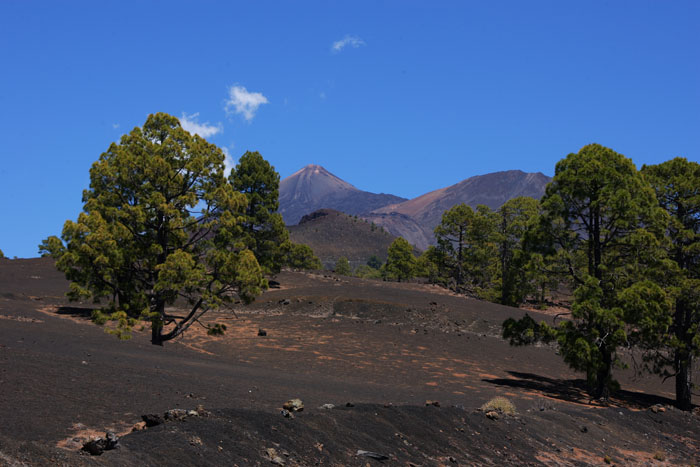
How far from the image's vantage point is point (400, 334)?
Answer: 31.3 m

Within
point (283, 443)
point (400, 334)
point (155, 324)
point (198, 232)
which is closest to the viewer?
point (283, 443)

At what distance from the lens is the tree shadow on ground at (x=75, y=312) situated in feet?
96.4

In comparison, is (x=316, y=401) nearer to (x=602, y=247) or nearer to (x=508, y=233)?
(x=602, y=247)

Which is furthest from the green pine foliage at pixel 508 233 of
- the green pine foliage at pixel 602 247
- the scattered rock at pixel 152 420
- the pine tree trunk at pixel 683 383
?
the scattered rock at pixel 152 420

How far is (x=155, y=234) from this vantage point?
21.2 metres

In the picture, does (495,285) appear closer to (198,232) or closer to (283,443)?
(198,232)

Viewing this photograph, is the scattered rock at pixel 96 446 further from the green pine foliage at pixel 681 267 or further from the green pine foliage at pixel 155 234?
the green pine foliage at pixel 681 267

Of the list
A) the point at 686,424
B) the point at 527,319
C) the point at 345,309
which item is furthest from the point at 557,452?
the point at 345,309

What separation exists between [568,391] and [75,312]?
26279 millimetres

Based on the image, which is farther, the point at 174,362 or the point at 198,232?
the point at 198,232

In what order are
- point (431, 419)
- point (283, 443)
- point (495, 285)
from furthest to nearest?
point (495, 285)
point (431, 419)
point (283, 443)

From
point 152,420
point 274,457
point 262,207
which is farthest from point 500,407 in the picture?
point 262,207

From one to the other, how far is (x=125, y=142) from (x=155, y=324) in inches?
284

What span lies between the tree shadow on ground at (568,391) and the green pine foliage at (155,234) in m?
11.3
